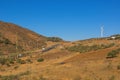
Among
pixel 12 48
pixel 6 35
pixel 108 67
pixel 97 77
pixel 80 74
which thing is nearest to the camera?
pixel 97 77

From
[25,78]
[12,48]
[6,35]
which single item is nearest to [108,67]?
[25,78]

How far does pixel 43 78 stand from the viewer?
73.5ft

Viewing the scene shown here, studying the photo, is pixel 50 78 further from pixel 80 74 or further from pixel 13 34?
pixel 13 34

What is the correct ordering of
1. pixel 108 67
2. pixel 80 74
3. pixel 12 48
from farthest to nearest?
pixel 12 48 < pixel 108 67 < pixel 80 74

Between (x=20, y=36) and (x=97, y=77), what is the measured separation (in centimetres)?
9109

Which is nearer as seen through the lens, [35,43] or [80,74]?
[80,74]

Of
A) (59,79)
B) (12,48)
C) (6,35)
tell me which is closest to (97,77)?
(59,79)

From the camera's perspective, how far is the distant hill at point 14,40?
90.2 m

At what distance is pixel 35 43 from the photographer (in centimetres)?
10981

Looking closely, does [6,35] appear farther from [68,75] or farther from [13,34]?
[68,75]

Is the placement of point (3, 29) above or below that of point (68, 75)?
above

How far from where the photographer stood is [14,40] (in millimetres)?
103188

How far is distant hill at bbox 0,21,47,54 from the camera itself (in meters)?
90.2

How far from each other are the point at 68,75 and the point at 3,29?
89.7 m
